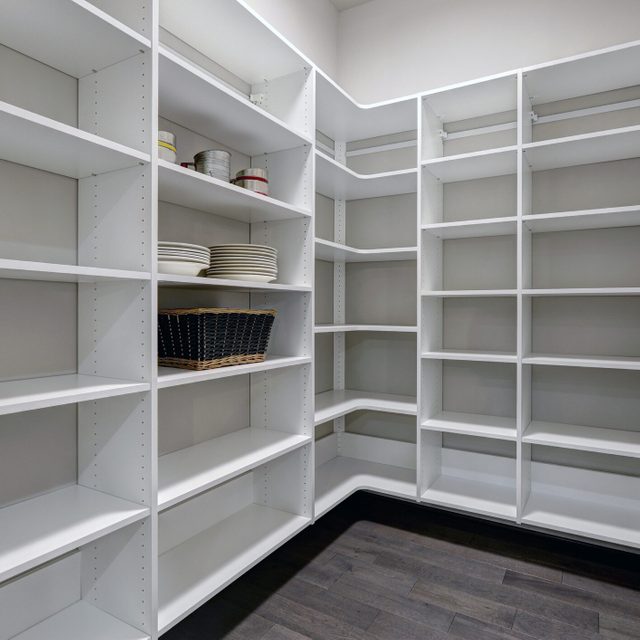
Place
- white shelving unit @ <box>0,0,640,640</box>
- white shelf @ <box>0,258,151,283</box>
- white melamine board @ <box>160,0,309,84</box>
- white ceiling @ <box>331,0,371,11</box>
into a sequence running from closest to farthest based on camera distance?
white shelf @ <box>0,258,151,283</box> < white shelving unit @ <box>0,0,640,640</box> < white melamine board @ <box>160,0,309,84</box> < white ceiling @ <box>331,0,371,11</box>

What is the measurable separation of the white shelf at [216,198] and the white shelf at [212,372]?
0.61m

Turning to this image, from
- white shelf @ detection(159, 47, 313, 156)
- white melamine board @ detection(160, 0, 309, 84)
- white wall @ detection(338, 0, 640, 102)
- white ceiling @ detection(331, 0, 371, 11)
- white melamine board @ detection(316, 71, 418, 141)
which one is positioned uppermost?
white ceiling @ detection(331, 0, 371, 11)

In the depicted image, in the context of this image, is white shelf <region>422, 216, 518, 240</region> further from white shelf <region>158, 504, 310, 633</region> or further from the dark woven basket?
white shelf <region>158, 504, 310, 633</region>

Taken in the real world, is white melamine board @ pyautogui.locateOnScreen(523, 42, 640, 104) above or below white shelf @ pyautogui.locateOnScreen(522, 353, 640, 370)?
above

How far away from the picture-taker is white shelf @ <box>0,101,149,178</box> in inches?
43.3

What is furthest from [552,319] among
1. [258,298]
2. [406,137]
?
[258,298]

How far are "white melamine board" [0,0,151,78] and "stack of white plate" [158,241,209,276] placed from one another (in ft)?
1.81

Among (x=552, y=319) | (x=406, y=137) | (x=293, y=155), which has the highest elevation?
(x=406, y=137)

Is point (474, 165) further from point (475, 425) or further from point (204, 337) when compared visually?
point (204, 337)

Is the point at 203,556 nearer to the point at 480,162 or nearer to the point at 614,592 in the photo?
the point at 614,592

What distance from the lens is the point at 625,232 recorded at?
91.7 inches

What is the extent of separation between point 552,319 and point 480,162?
88 cm

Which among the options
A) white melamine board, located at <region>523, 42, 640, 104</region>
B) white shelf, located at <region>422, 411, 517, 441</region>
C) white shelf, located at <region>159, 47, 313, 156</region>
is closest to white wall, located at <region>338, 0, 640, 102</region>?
white melamine board, located at <region>523, 42, 640, 104</region>

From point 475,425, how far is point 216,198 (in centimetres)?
163
